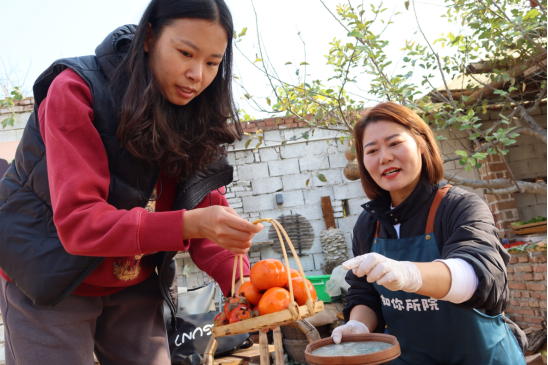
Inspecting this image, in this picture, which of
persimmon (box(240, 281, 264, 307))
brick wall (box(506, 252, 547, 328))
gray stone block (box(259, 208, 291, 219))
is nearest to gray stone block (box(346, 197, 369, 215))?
gray stone block (box(259, 208, 291, 219))

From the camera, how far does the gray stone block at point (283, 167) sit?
6070 millimetres

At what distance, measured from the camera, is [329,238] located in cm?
574

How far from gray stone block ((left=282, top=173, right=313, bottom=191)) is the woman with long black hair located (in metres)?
4.56

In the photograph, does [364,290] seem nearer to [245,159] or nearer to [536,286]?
[536,286]

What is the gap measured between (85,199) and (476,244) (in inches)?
46.4

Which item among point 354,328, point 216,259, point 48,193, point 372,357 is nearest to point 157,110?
point 48,193

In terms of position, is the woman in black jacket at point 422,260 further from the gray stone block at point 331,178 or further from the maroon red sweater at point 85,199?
the gray stone block at point 331,178

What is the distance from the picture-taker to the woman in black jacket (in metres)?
1.19

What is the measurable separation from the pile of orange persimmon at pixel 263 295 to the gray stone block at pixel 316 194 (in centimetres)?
465

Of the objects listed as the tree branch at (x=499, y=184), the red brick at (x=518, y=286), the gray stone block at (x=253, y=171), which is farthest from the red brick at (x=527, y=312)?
the gray stone block at (x=253, y=171)

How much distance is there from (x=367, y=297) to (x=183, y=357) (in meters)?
2.00

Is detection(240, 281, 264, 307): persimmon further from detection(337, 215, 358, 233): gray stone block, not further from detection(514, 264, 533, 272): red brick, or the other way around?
detection(337, 215, 358, 233): gray stone block

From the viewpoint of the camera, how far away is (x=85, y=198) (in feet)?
3.41

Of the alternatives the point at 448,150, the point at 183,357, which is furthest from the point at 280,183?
the point at 183,357
